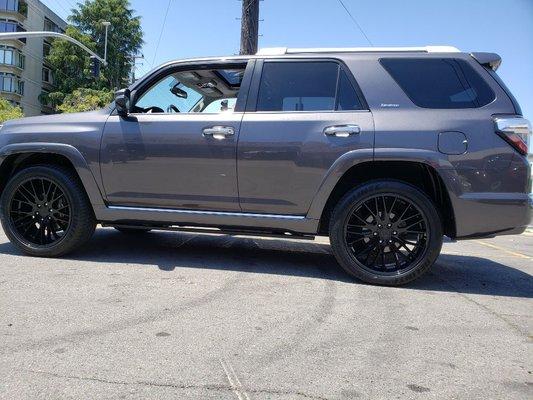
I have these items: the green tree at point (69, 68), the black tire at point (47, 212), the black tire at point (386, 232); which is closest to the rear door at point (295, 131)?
the black tire at point (386, 232)

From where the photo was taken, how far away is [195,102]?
5.21 meters

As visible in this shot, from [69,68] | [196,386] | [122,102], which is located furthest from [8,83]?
[196,386]

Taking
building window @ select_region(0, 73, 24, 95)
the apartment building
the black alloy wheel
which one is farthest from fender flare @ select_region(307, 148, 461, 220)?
building window @ select_region(0, 73, 24, 95)

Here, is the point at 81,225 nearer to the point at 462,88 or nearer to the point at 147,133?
the point at 147,133

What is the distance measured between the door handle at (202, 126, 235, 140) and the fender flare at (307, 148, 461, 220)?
94 centimetres

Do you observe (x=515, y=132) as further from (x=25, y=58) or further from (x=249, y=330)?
(x=25, y=58)

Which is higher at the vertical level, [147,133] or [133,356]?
[147,133]

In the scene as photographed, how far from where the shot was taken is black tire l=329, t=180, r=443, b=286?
4238mm

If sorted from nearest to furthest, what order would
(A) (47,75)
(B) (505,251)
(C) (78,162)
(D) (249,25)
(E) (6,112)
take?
(C) (78,162), (B) (505,251), (D) (249,25), (E) (6,112), (A) (47,75)

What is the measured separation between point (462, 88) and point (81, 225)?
3665mm

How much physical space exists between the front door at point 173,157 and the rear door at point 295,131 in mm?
148

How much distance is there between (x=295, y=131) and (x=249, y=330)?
6.14 ft

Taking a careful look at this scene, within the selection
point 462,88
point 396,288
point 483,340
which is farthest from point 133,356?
point 462,88

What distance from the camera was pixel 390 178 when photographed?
14.6 feet
